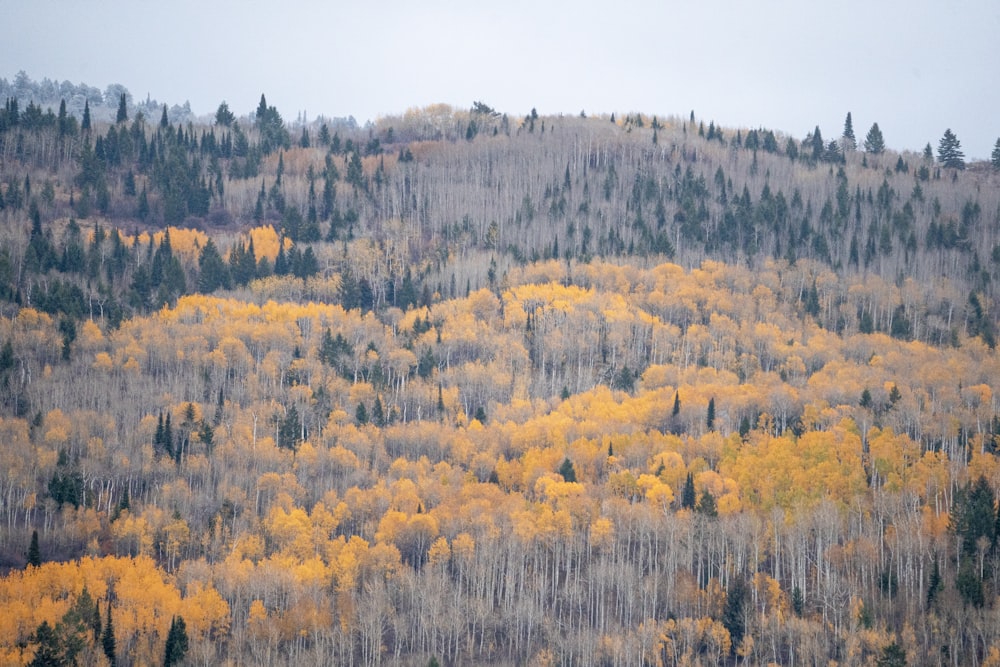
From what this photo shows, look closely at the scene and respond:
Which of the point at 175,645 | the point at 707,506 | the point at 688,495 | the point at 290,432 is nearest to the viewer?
the point at 175,645

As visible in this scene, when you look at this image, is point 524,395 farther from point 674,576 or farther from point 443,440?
point 674,576

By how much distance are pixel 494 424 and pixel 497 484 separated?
11.4 metres

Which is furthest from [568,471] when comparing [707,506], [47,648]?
[47,648]

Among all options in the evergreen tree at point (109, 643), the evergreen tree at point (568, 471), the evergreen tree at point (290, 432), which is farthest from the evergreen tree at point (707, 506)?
the evergreen tree at point (109, 643)

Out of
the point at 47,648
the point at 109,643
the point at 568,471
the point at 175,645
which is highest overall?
the point at 568,471

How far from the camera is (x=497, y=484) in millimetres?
108750

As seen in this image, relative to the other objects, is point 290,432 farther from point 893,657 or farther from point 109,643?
point 893,657

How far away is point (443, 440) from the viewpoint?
380 feet

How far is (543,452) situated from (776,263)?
69681 millimetres

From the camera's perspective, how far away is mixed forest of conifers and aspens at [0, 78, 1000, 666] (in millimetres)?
84188

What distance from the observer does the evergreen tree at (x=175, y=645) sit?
258 feet

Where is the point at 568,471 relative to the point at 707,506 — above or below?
above

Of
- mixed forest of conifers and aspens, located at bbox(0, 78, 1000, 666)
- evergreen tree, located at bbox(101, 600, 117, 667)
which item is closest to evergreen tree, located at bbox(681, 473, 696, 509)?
mixed forest of conifers and aspens, located at bbox(0, 78, 1000, 666)

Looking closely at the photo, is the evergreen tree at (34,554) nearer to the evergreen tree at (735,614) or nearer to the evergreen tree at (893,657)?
the evergreen tree at (735,614)
